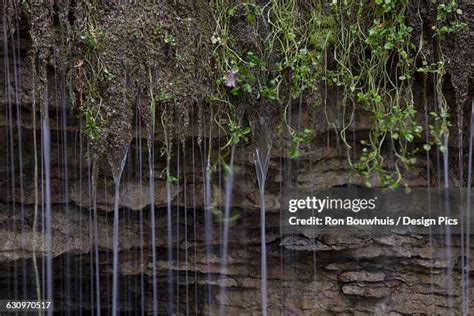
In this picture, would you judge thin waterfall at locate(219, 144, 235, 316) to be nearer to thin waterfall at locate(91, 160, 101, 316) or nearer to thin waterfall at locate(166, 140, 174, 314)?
thin waterfall at locate(166, 140, 174, 314)

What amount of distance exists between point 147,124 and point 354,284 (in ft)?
5.71

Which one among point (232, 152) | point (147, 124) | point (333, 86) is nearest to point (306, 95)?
point (333, 86)

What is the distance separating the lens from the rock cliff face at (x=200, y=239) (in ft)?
12.4

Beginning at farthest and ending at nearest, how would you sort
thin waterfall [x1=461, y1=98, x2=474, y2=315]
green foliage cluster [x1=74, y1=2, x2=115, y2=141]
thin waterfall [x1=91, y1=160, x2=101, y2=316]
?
thin waterfall [x1=461, y1=98, x2=474, y2=315] < thin waterfall [x1=91, y1=160, x2=101, y2=316] < green foliage cluster [x1=74, y1=2, x2=115, y2=141]

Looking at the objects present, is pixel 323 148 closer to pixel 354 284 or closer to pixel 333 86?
pixel 333 86

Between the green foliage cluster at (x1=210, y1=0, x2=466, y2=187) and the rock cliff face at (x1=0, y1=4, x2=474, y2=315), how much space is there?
19 centimetres

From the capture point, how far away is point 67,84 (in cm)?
348

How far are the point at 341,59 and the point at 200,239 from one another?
1.51 m

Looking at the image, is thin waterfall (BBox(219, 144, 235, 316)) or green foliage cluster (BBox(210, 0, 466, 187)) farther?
thin waterfall (BBox(219, 144, 235, 316))

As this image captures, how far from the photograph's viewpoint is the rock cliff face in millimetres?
3771

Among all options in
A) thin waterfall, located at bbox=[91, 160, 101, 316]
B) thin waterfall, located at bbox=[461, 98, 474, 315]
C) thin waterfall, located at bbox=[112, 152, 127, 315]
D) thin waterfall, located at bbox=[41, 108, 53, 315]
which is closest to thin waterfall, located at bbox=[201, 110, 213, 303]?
thin waterfall, located at bbox=[112, 152, 127, 315]

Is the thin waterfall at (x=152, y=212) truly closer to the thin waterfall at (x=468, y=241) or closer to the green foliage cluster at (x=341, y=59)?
the green foliage cluster at (x=341, y=59)

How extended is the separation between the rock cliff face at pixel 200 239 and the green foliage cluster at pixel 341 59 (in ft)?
0.63

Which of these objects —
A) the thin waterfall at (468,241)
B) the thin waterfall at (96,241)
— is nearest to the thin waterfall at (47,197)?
the thin waterfall at (96,241)
